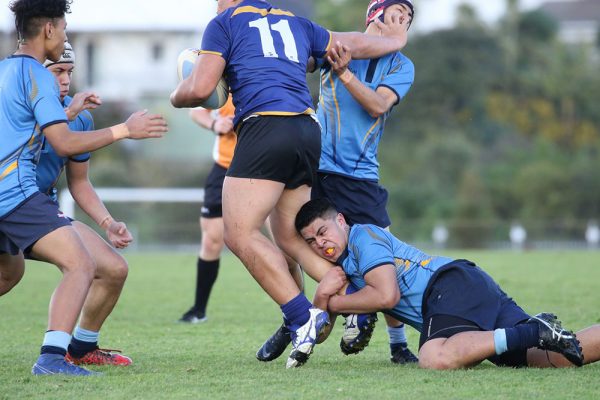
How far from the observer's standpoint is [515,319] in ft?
18.6

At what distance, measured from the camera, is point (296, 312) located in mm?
5770

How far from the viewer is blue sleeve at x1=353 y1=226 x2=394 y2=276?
5.70m

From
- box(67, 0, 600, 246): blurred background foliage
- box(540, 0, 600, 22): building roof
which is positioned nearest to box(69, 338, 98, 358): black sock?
box(67, 0, 600, 246): blurred background foliage

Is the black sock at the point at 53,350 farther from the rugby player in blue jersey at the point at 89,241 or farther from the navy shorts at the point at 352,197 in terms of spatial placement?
the navy shorts at the point at 352,197

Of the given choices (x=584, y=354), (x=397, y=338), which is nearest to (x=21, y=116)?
(x=397, y=338)

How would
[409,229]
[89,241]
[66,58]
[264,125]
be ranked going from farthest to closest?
[409,229]
[66,58]
[89,241]
[264,125]

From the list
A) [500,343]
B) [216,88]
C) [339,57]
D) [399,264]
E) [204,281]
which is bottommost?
[204,281]

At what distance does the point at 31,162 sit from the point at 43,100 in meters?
0.39

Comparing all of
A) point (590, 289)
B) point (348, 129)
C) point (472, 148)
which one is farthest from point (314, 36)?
point (472, 148)

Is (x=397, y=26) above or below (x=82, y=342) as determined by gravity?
above

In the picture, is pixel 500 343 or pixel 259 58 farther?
pixel 259 58

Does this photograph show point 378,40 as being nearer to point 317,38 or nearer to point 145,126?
point 317,38

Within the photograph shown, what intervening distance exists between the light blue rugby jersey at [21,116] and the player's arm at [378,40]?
1.73 meters

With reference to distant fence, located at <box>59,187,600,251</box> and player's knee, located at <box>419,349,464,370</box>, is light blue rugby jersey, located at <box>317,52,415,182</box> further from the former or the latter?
distant fence, located at <box>59,187,600,251</box>
